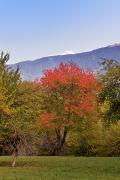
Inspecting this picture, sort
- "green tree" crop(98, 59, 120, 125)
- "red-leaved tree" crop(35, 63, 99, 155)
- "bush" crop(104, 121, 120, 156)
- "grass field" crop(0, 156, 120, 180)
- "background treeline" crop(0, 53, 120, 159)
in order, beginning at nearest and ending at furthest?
"grass field" crop(0, 156, 120, 180)
"green tree" crop(98, 59, 120, 125)
"background treeline" crop(0, 53, 120, 159)
"red-leaved tree" crop(35, 63, 99, 155)
"bush" crop(104, 121, 120, 156)

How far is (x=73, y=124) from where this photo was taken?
81.2 m

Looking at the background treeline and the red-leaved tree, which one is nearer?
the background treeline

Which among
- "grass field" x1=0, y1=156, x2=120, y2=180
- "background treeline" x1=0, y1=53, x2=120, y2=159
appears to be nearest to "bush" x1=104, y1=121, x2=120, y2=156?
"background treeline" x1=0, y1=53, x2=120, y2=159

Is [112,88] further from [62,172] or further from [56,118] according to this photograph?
[56,118]

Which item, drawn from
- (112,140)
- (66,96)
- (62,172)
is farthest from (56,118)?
(62,172)

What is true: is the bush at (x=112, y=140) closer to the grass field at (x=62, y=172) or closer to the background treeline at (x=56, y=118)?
the background treeline at (x=56, y=118)

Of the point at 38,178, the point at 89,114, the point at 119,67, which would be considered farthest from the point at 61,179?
the point at 89,114

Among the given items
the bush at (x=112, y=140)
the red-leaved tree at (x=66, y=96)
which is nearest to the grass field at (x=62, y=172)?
the red-leaved tree at (x=66, y=96)

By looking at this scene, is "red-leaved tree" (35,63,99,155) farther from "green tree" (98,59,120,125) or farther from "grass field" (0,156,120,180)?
Result: "green tree" (98,59,120,125)

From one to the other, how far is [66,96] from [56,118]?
395 cm

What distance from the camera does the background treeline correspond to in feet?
139

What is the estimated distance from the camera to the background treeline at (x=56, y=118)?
4225 centimetres

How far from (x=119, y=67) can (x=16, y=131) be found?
43.3 feet

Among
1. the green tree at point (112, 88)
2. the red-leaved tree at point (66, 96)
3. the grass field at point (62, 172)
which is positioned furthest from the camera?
the red-leaved tree at point (66, 96)
